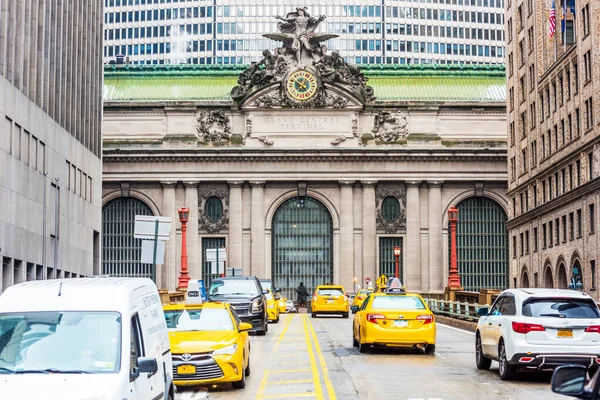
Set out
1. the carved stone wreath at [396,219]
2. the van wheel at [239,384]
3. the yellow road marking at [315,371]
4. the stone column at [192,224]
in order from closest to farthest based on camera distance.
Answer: the yellow road marking at [315,371] < the van wheel at [239,384] < the stone column at [192,224] < the carved stone wreath at [396,219]

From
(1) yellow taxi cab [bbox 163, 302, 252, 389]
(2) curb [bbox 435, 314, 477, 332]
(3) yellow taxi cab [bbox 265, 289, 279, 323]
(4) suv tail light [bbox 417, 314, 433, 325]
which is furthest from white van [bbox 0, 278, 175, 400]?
(3) yellow taxi cab [bbox 265, 289, 279, 323]

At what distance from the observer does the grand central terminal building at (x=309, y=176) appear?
8244 centimetres

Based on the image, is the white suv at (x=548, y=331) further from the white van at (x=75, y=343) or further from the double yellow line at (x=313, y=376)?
the white van at (x=75, y=343)

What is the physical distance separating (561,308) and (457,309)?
26761 mm

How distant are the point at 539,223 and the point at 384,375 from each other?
49.2m

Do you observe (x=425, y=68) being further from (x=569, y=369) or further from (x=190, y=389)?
(x=569, y=369)

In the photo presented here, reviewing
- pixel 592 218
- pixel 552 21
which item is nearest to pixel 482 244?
pixel 552 21

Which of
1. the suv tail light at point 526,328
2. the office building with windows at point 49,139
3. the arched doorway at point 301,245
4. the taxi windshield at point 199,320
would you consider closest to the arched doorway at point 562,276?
the arched doorway at point 301,245

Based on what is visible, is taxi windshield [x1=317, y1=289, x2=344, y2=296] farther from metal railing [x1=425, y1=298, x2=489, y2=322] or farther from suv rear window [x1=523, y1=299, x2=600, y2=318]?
suv rear window [x1=523, y1=299, x2=600, y2=318]

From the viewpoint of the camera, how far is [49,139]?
177 feet

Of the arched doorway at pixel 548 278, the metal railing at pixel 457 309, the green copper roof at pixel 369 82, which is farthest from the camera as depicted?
the green copper roof at pixel 369 82

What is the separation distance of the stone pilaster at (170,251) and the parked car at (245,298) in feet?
146

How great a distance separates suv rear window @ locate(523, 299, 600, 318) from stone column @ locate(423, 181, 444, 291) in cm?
6087

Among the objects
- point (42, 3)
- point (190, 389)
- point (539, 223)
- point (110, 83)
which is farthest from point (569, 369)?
point (110, 83)
